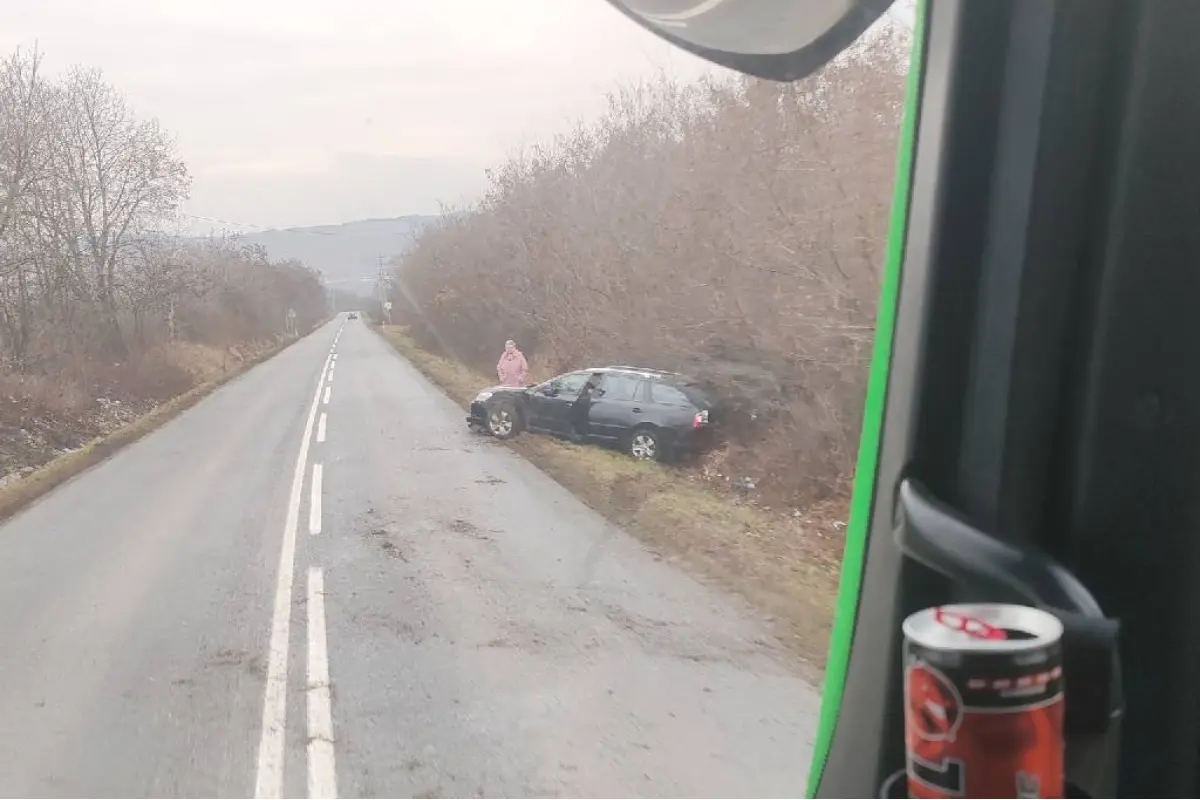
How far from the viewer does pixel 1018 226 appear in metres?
1.57

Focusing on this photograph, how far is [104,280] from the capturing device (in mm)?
8828

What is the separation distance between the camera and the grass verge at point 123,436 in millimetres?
10843

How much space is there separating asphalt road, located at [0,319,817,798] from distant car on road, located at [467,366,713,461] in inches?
18.5

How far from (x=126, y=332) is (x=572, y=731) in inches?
270

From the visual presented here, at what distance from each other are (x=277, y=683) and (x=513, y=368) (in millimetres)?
3391

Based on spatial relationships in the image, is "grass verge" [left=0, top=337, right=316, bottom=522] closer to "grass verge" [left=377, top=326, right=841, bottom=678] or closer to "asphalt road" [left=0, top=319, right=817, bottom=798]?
"asphalt road" [left=0, top=319, right=817, bottom=798]

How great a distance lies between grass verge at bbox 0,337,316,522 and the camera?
1084cm

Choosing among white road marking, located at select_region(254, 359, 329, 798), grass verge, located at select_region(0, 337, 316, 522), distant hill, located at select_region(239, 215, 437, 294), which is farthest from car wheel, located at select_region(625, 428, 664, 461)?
grass verge, located at select_region(0, 337, 316, 522)

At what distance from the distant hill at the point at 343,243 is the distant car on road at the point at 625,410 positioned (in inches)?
59.3

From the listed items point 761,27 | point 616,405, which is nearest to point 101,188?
point 616,405

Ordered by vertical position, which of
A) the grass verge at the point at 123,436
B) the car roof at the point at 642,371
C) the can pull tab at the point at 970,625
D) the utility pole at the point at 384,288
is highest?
the utility pole at the point at 384,288

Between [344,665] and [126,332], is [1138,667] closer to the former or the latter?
[344,665]

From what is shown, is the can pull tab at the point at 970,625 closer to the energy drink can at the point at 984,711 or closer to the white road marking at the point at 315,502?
the energy drink can at the point at 984,711

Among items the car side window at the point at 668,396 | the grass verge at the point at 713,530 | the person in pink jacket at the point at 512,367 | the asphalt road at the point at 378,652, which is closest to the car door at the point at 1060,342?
the asphalt road at the point at 378,652
